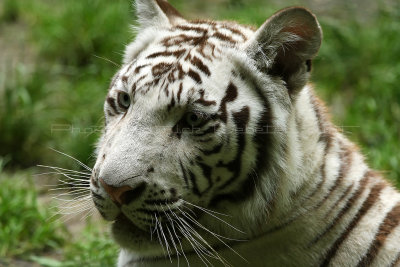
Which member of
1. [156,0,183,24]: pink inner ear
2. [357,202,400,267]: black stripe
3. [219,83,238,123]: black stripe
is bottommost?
[357,202,400,267]: black stripe

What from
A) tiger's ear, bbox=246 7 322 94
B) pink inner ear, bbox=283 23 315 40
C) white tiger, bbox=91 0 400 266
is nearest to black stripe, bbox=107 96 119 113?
white tiger, bbox=91 0 400 266

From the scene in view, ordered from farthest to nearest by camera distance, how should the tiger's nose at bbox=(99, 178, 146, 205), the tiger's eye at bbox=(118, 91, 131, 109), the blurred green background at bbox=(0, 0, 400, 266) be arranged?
the blurred green background at bbox=(0, 0, 400, 266)
the tiger's eye at bbox=(118, 91, 131, 109)
the tiger's nose at bbox=(99, 178, 146, 205)

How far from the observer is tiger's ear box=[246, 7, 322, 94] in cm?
233

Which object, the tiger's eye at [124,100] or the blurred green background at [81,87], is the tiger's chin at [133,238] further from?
the blurred green background at [81,87]

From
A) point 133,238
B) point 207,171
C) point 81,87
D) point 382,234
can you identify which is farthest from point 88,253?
point 81,87

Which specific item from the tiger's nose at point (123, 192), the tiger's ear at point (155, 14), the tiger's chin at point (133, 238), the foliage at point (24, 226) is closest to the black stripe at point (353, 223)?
the tiger's chin at point (133, 238)

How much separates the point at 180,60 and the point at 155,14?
41 cm

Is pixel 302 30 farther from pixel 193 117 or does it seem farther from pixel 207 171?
pixel 207 171

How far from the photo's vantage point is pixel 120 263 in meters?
2.71

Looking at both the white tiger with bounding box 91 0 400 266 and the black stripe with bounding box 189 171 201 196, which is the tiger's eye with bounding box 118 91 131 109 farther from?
the black stripe with bounding box 189 171 201 196

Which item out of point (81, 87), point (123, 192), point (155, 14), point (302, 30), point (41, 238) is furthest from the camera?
point (81, 87)

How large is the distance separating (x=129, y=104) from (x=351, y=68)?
3.44 m

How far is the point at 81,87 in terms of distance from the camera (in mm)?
5195

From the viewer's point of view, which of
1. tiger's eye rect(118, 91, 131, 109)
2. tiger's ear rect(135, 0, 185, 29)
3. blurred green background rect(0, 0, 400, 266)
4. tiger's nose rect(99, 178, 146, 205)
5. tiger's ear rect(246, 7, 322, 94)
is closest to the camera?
tiger's nose rect(99, 178, 146, 205)
